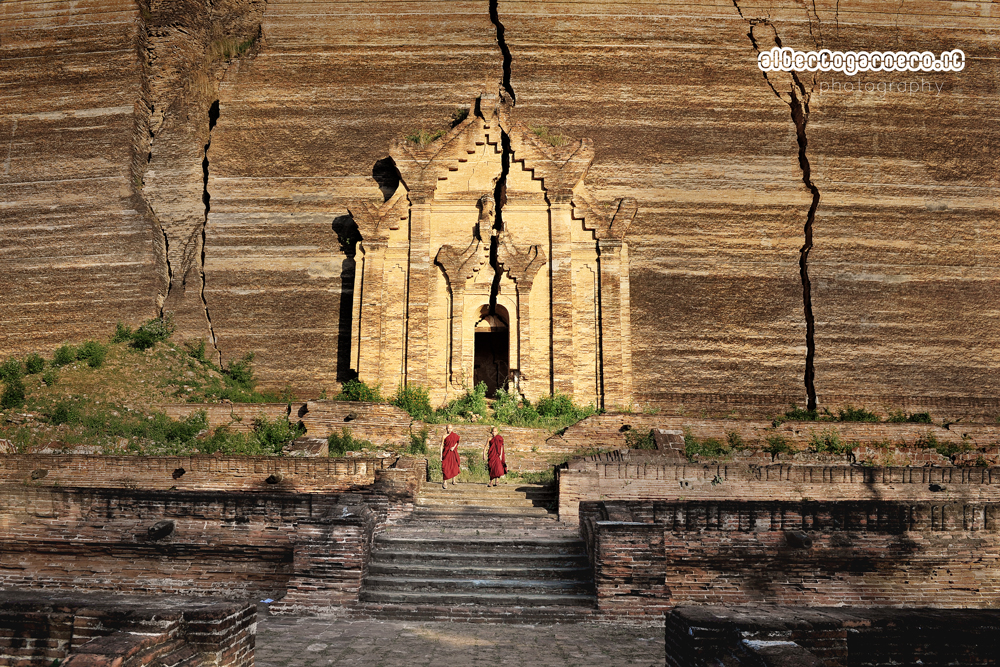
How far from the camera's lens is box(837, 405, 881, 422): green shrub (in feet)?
59.5

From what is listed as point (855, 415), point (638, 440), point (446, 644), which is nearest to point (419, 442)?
point (638, 440)

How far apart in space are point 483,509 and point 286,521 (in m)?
3.76

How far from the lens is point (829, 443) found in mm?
15789

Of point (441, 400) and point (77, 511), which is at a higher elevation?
point (441, 400)

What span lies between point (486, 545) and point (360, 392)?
8995mm

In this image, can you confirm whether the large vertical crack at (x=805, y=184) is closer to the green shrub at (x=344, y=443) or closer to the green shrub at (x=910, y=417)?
the green shrub at (x=910, y=417)

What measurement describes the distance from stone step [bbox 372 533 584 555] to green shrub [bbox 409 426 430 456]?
5.59m

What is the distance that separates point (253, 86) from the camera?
21.7 metres

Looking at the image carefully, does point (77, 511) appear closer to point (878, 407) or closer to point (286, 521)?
point (286, 521)

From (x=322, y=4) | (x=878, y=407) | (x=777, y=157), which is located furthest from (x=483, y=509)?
(x=322, y=4)

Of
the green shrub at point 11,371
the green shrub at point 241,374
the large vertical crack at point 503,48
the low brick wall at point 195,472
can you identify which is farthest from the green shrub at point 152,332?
the large vertical crack at point 503,48

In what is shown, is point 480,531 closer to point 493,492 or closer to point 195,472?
point 493,492

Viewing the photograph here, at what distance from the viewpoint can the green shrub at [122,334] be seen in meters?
19.3

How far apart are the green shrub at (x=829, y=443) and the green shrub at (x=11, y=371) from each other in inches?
688
